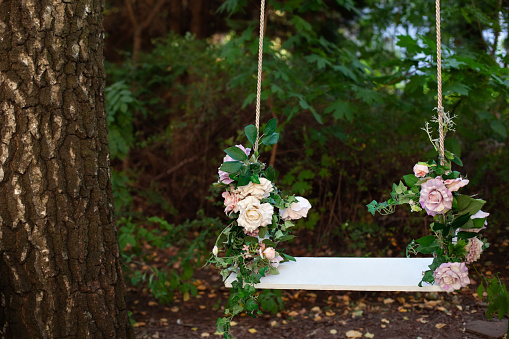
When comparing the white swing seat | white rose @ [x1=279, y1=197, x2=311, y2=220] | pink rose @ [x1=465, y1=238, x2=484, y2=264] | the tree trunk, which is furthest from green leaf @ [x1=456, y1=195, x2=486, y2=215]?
the tree trunk

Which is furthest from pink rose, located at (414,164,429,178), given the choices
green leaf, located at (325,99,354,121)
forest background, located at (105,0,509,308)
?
green leaf, located at (325,99,354,121)

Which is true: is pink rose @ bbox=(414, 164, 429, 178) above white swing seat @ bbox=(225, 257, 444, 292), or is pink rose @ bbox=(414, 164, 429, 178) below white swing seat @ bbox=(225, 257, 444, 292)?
above

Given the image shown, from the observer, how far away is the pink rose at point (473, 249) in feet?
5.99

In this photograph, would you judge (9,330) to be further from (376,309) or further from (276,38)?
(276,38)

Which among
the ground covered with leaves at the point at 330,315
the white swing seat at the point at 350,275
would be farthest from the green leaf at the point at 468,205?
the ground covered with leaves at the point at 330,315

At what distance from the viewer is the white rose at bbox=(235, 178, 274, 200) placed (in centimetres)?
190

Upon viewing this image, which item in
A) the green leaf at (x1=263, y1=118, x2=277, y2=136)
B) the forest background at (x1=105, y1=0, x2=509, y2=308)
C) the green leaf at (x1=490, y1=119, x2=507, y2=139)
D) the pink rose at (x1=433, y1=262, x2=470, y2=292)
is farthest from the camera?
the forest background at (x1=105, y1=0, x2=509, y2=308)

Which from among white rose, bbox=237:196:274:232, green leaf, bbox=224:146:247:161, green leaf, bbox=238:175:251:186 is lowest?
white rose, bbox=237:196:274:232

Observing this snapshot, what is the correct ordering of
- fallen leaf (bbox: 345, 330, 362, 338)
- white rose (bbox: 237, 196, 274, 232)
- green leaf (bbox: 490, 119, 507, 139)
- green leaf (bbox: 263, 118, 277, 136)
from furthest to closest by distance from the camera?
green leaf (bbox: 490, 119, 507, 139), fallen leaf (bbox: 345, 330, 362, 338), green leaf (bbox: 263, 118, 277, 136), white rose (bbox: 237, 196, 274, 232)

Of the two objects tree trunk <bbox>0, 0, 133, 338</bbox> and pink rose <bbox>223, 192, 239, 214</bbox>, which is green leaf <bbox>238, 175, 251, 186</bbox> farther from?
tree trunk <bbox>0, 0, 133, 338</bbox>

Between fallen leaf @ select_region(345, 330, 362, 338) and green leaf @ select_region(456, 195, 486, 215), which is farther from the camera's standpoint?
fallen leaf @ select_region(345, 330, 362, 338)

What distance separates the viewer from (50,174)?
1944 millimetres

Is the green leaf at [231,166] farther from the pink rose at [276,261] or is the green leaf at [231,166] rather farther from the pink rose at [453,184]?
the pink rose at [453,184]

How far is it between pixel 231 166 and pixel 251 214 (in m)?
0.20
